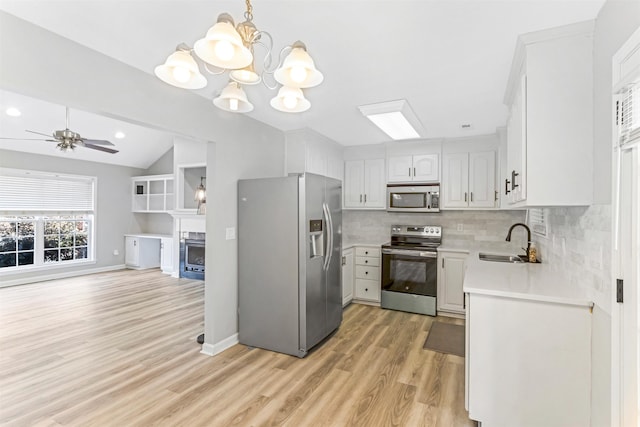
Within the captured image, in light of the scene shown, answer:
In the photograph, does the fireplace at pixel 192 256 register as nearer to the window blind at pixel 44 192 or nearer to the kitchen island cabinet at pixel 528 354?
the window blind at pixel 44 192

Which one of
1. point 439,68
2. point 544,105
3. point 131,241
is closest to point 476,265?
point 544,105

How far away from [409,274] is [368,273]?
0.62 meters

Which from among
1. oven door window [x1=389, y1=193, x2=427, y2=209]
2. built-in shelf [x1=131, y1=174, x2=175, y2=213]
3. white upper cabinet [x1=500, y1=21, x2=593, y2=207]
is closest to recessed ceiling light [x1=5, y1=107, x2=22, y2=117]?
built-in shelf [x1=131, y1=174, x2=175, y2=213]

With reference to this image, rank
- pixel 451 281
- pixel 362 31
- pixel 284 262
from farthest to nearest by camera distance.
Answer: pixel 451 281, pixel 284 262, pixel 362 31

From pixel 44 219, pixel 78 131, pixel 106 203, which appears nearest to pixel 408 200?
pixel 78 131

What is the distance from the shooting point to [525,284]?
201 centimetres

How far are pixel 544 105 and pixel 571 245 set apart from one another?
984 millimetres

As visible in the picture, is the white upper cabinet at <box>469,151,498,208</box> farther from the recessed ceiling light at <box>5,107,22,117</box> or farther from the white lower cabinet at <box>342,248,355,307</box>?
the recessed ceiling light at <box>5,107,22,117</box>

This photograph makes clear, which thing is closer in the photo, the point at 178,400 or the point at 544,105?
the point at 544,105

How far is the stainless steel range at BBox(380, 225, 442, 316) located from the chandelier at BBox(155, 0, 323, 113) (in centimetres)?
302

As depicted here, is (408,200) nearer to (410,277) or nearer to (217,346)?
(410,277)

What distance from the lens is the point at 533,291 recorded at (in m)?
1.83

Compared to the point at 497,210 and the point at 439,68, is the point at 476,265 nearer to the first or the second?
the point at 439,68

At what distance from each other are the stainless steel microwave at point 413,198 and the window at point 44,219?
21.0 feet
